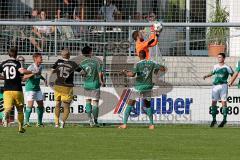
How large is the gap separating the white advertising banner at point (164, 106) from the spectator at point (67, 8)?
437cm

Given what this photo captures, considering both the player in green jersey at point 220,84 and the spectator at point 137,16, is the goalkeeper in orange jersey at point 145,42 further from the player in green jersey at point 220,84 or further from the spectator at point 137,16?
the spectator at point 137,16

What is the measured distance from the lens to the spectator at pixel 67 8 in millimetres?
31125

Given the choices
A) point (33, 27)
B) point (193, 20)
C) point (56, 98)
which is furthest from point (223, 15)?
point (56, 98)

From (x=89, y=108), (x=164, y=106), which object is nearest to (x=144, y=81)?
(x=89, y=108)

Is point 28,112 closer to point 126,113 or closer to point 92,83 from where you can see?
point 92,83

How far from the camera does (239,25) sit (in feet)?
91.1

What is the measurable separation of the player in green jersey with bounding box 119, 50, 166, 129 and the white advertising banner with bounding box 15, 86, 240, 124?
160 cm

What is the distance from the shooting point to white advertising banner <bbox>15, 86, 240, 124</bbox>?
2741cm

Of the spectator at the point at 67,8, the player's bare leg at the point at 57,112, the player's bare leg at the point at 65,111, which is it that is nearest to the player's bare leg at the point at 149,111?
the player's bare leg at the point at 65,111

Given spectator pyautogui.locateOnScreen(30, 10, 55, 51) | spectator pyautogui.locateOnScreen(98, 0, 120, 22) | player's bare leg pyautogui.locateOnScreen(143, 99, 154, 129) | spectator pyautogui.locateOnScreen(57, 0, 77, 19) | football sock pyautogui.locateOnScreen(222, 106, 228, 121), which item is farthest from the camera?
spectator pyautogui.locateOnScreen(57, 0, 77, 19)

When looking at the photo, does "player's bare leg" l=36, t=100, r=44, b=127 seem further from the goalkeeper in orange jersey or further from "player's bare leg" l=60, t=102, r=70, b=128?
the goalkeeper in orange jersey

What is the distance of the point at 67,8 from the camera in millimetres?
31578

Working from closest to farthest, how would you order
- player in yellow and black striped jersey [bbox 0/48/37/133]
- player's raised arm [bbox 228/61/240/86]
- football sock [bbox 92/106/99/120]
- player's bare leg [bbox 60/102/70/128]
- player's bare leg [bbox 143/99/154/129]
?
player in yellow and black striped jersey [bbox 0/48/37/133]
player's bare leg [bbox 60/102/70/128]
player's bare leg [bbox 143/99/154/129]
football sock [bbox 92/106/99/120]
player's raised arm [bbox 228/61/240/86]

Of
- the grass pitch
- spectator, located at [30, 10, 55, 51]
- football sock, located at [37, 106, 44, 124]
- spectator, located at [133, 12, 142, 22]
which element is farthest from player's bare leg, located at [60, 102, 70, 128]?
spectator, located at [133, 12, 142, 22]
